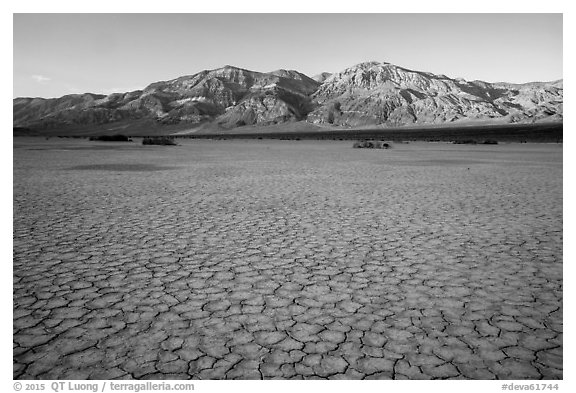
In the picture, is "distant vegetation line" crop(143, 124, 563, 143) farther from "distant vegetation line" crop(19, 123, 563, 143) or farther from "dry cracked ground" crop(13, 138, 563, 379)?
"dry cracked ground" crop(13, 138, 563, 379)

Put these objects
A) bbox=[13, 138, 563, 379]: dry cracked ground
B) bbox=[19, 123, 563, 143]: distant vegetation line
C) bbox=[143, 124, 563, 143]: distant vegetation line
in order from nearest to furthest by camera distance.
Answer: bbox=[13, 138, 563, 379]: dry cracked ground < bbox=[19, 123, 563, 143]: distant vegetation line < bbox=[143, 124, 563, 143]: distant vegetation line

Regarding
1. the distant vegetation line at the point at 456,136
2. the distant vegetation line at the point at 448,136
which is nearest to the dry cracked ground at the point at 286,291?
the distant vegetation line at the point at 448,136

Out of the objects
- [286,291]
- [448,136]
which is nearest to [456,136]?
[448,136]

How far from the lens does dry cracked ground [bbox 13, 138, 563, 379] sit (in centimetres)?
342

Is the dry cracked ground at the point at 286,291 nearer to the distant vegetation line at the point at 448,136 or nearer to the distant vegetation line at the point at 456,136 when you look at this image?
the distant vegetation line at the point at 448,136

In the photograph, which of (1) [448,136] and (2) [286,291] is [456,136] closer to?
(1) [448,136]

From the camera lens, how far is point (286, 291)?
4809mm

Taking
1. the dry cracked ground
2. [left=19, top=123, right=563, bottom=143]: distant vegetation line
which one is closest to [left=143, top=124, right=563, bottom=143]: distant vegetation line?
[left=19, top=123, right=563, bottom=143]: distant vegetation line

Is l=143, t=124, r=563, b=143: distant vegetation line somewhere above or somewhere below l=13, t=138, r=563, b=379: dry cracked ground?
above

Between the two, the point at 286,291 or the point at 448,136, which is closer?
the point at 286,291

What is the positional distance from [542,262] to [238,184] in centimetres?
1005

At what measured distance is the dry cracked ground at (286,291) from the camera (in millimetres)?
3416
